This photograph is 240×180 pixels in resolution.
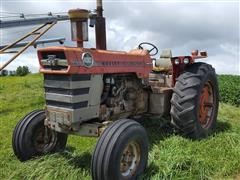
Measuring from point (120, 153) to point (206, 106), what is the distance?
120 inches

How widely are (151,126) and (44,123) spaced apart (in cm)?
223

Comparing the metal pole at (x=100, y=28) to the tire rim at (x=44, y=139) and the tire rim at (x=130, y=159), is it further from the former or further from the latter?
the tire rim at (x=130, y=159)

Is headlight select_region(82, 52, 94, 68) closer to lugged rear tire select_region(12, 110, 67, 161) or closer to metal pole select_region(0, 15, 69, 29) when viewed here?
lugged rear tire select_region(12, 110, 67, 161)

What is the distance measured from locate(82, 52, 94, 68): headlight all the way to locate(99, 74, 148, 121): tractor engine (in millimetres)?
533

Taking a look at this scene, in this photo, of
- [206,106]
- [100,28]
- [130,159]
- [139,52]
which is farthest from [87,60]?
[100,28]

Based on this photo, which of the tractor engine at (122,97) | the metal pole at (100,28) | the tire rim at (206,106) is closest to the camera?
the tractor engine at (122,97)

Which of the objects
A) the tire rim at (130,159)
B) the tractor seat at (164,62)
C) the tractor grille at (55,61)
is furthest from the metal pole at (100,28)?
the tire rim at (130,159)

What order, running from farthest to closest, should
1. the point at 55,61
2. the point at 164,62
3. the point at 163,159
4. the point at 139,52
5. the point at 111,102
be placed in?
the point at 164,62 < the point at 139,52 < the point at 111,102 < the point at 163,159 < the point at 55,61

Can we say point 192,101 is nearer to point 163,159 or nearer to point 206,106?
point 206,106

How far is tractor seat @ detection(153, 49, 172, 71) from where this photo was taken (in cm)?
783

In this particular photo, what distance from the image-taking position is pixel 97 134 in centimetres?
536

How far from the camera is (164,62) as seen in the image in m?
7.94

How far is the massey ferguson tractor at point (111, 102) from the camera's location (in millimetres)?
5004

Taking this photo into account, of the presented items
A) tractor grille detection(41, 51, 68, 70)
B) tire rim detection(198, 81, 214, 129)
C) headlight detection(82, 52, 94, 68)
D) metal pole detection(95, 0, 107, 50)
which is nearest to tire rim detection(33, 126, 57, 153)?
tractor grille detection(41, 51, 68, 70)
